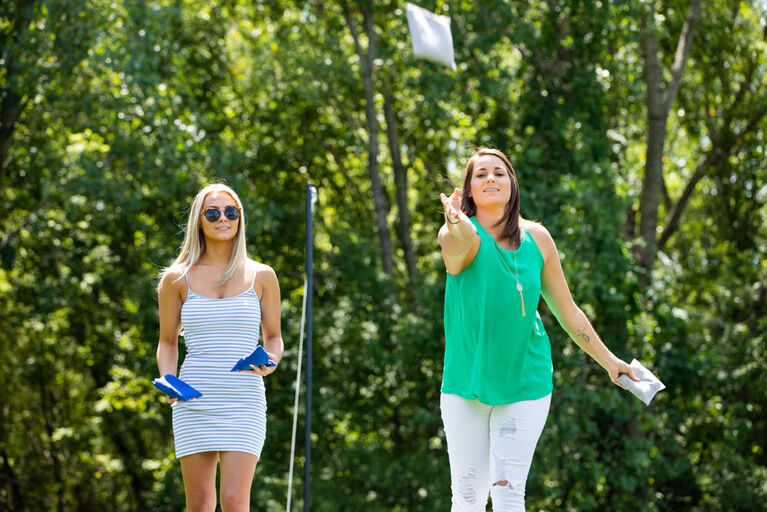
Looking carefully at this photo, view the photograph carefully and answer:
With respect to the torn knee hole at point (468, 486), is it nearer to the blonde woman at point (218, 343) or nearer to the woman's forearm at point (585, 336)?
the woman's forearm at point (585, 336)

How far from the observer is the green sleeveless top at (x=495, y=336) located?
306 cm

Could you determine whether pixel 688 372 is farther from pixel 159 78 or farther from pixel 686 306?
pixel 159 78

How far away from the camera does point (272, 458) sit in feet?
37.2

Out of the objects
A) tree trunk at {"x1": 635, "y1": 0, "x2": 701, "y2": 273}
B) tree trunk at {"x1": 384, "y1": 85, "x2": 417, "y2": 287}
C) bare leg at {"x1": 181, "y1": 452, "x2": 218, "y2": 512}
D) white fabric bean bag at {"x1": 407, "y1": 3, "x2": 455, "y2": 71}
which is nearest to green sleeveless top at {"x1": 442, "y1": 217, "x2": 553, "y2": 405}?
bare leg at {"x1": 181, "y1": 452, "x2": 218, "y2": 512}

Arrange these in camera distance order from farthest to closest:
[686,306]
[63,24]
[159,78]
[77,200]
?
[686,306] → [77,200] → [159,78] → [63,24]

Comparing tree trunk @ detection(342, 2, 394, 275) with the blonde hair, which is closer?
the blonde hair

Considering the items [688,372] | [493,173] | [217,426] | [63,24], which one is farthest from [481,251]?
[688,372]

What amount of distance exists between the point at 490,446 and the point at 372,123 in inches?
360

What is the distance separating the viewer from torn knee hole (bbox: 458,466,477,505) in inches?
121

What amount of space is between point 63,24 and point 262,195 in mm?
3799

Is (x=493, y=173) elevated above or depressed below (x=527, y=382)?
above

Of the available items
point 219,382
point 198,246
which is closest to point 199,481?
point 219,382

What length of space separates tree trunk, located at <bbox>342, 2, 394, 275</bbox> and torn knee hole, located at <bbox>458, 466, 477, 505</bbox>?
885 centimetres

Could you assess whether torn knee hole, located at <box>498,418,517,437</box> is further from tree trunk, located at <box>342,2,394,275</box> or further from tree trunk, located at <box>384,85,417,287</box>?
tree trunk, located at <box>384,85,417,287</box>
